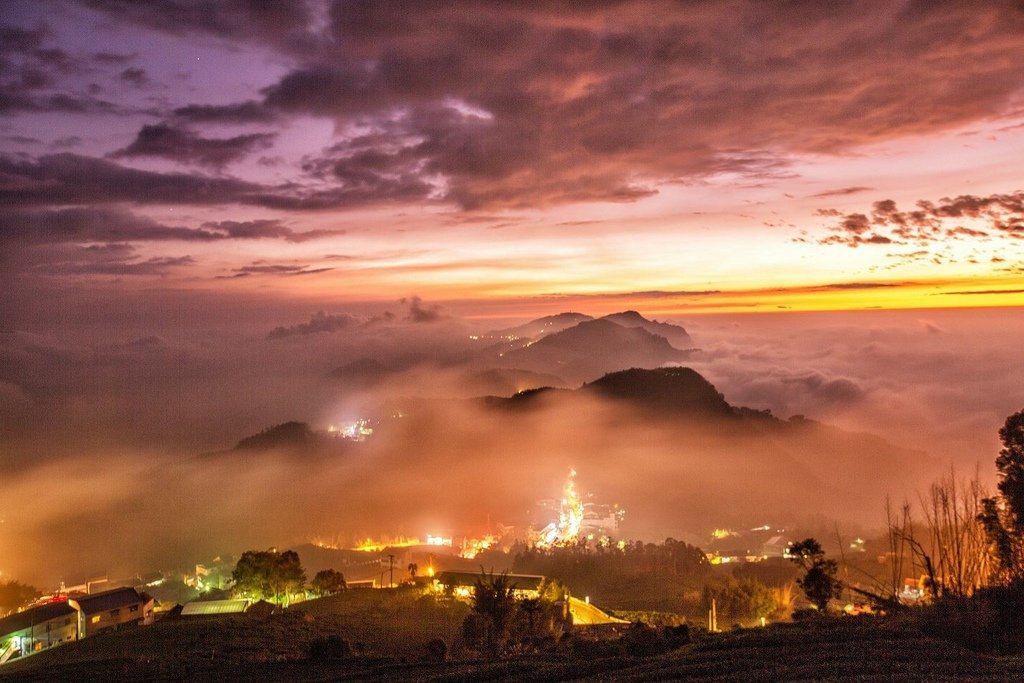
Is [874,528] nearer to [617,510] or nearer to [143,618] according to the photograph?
[617,510]

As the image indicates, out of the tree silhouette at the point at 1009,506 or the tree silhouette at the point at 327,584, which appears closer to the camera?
the tree silhouette at the point at 1009,506

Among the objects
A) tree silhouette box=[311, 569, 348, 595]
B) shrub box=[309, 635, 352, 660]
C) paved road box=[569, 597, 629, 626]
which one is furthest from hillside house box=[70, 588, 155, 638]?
shrub box=[309, 635, 352, 660]

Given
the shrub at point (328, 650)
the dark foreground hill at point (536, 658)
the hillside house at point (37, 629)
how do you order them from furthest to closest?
the hillside house at point (37, 629) < the shrub at point (328, 650) < the dark foreground hill at point (536, 658)

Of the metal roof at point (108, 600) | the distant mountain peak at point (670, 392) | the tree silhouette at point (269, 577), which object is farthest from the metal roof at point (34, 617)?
the distant mountain peak at point (670, 392)

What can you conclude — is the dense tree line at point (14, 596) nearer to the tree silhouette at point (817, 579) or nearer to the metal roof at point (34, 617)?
the metal roof at point (34, 617)

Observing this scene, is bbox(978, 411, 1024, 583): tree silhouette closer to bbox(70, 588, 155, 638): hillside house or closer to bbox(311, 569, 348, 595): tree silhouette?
bbox(311, 569, 348, 595): tree silhouette

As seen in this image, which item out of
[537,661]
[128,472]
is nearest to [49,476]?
[128,472]

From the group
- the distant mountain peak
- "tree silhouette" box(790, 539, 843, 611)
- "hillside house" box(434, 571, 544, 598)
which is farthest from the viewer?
the distant mountain peak

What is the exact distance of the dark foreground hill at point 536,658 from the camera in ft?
36.7

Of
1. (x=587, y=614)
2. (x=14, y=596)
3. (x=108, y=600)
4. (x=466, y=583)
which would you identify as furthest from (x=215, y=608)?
(x=14, y=596)

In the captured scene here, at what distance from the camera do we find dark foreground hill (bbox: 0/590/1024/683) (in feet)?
36.7

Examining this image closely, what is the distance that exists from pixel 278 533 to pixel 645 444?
210 ft

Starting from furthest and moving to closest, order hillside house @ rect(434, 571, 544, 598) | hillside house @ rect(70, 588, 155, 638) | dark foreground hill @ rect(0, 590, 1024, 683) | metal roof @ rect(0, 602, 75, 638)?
hillside house @ rect(70, 588, 155, 638)
metal roof @ rect(0, 602, 75, 638)
hillside house @ rect(434, 571, 544, 598)
dark foreground hill @ rect(0, 590, 1024, 683)

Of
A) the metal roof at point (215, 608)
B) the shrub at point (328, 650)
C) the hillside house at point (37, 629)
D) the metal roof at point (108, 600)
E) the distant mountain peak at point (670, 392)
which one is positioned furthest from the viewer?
the distant mountain peak at point (670, 392)
